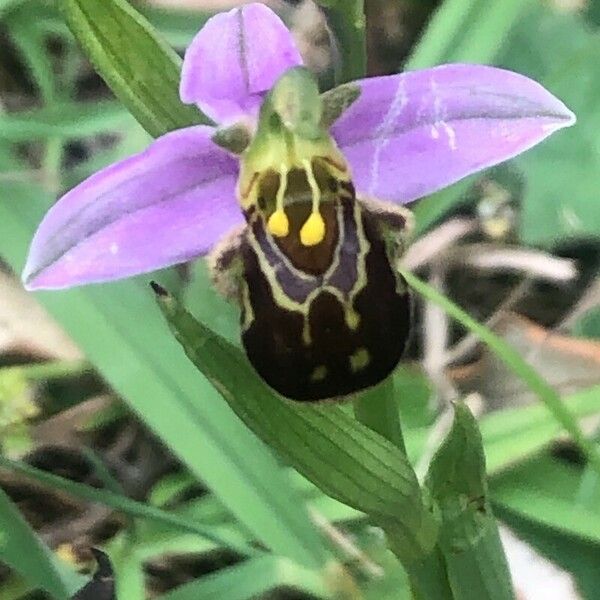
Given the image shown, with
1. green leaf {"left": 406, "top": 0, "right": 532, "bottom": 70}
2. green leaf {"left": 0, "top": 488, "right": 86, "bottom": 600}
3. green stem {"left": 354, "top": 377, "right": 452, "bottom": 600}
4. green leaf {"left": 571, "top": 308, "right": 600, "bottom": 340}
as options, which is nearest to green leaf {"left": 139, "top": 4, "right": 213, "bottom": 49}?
green leaf {"left": 406, "top": 0, "right": 532, "bottom": 70}

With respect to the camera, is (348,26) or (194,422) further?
(194,422)

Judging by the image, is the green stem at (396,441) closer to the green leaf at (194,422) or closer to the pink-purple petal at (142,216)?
the pink-purple petal at (142,216)

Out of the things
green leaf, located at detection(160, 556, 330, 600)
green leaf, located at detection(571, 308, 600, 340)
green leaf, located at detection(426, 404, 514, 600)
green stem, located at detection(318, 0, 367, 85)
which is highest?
green stem, located at detection(318, 0, 367, 85)

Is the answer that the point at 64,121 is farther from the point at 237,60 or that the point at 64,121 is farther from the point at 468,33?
the point at 237,60

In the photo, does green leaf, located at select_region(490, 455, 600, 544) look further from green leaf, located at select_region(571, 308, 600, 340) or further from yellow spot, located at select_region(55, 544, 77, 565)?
yellow spot, located at select_region(55, 544, 77, 565)

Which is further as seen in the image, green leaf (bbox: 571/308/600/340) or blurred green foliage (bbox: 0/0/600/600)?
green leaf (bbox: 571/308/600/340)

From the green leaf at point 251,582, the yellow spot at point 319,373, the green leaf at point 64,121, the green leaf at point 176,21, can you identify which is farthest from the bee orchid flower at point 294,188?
the green leaf at point 176,21

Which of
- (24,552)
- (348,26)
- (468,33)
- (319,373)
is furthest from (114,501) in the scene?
(468,33)
